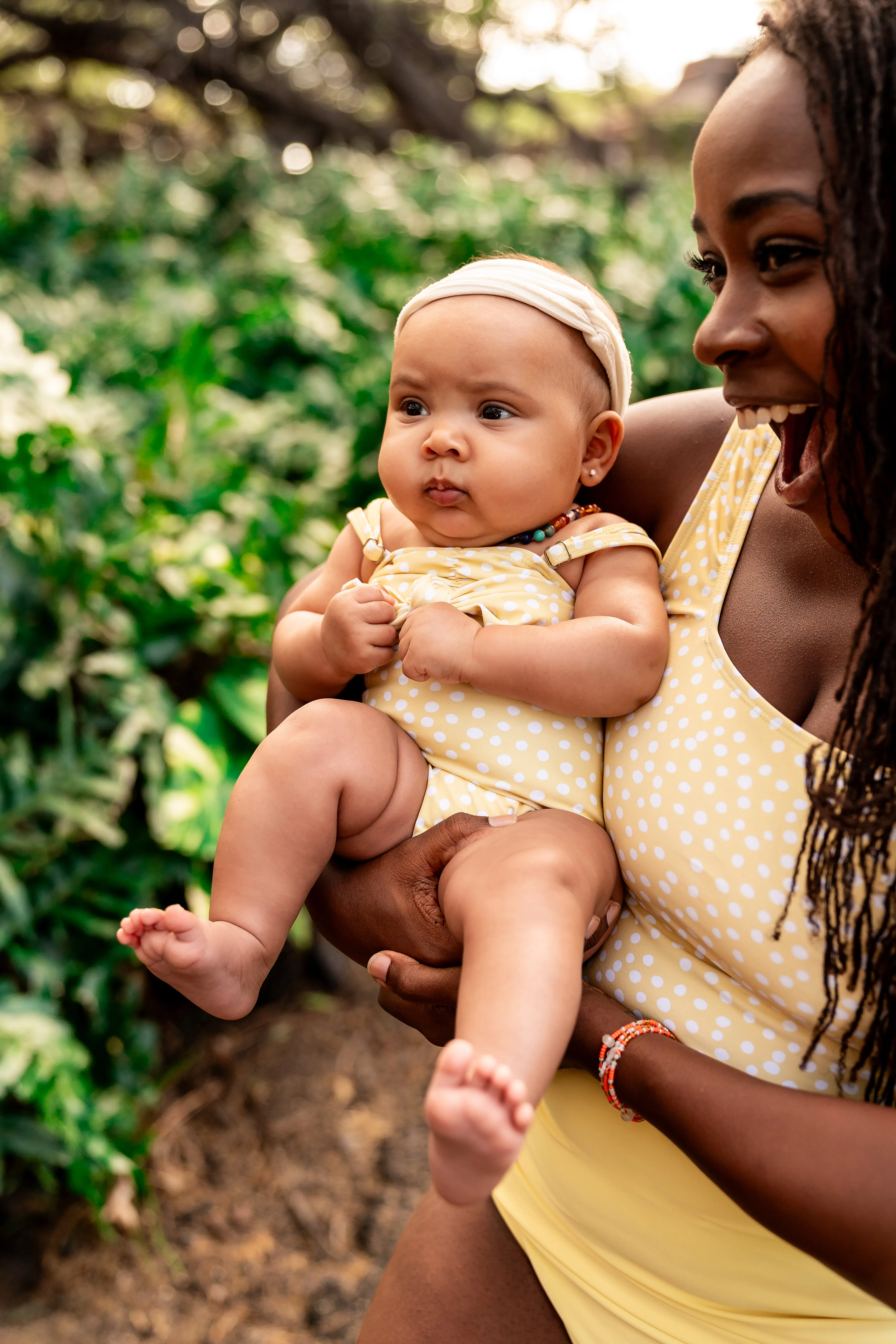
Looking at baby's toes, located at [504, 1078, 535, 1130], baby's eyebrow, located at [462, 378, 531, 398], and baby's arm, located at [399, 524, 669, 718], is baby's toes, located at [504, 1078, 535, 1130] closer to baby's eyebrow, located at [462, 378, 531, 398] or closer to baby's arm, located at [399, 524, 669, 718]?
baby's arm, located at [399, 524, 669, 718]

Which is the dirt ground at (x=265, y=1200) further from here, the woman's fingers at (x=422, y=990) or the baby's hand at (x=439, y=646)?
the baby's hand at (x=439, y=646)

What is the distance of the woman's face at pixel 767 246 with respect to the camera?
116 cm

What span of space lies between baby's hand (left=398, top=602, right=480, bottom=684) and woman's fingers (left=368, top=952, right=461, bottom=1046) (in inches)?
15.0

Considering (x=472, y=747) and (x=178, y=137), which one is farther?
(x=178, y=137)

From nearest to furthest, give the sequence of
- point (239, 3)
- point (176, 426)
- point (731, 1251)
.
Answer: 1. point (731, 1251)
2. point (176, 426)
3. point (239, 3)

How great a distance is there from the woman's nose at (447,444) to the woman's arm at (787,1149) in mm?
803

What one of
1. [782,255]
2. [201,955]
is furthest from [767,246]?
[201,955]

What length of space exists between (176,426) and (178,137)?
730 cm

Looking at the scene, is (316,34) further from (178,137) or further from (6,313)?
(6,313)

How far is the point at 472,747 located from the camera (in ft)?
5.23

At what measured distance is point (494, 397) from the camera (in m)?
1.61

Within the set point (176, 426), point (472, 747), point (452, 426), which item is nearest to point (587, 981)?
point (472, 747)

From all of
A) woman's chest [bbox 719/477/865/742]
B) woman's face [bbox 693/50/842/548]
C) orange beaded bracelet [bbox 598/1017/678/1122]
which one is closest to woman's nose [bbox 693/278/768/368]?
woman's face [bbox 693/50/842/548]

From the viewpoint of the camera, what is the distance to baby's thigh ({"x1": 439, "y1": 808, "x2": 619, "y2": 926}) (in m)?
1.37
